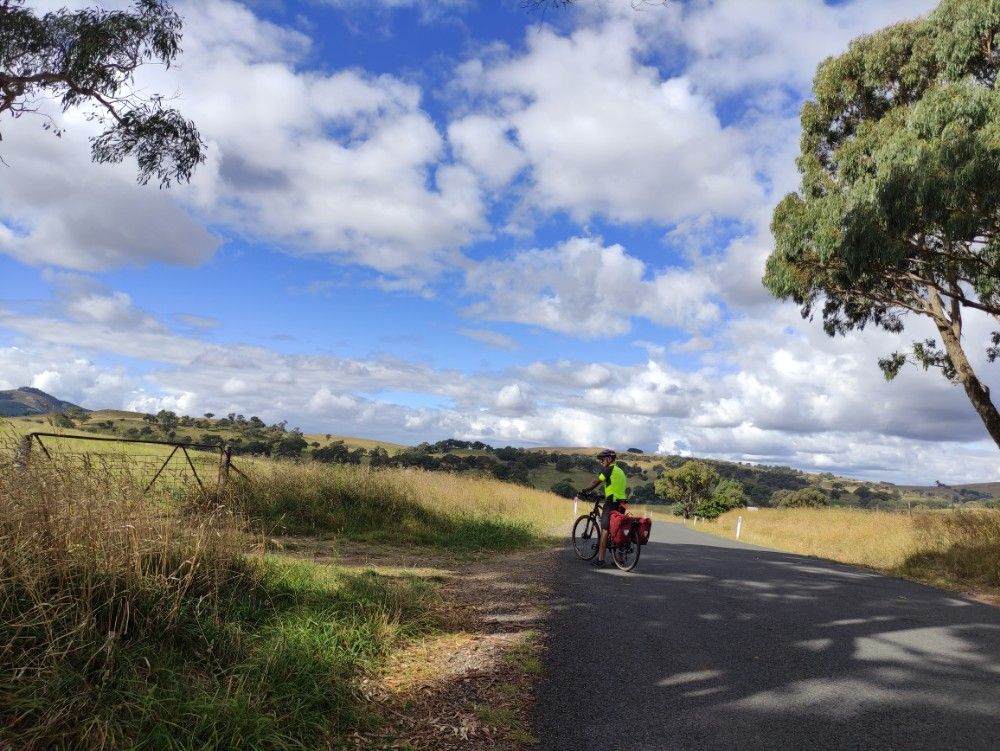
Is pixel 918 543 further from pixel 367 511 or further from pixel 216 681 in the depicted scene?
pixel 216 681

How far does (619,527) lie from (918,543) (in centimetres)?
985

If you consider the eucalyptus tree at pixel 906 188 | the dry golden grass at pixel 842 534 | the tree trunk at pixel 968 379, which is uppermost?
the eucalyptus tree at pixel 906 188

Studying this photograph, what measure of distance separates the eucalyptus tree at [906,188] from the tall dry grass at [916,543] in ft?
8.64

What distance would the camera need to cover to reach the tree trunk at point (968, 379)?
51.7ft

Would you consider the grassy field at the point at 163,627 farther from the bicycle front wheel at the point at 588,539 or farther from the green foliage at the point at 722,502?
the green foliage at the point at 722,502

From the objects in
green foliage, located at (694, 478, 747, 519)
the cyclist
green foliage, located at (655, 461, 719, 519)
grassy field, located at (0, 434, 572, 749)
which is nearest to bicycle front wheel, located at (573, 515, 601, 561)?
the cyclist

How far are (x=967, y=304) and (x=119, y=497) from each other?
1729cm

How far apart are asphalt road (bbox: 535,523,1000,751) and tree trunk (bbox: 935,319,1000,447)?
327 inches

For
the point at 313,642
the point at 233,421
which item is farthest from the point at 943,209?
the point at 233,421

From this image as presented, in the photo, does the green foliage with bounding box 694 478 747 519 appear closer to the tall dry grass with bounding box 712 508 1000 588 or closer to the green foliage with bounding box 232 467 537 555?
the tall dry grass with bounding box 712 508 1000 588

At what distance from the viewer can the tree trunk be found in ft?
51.7

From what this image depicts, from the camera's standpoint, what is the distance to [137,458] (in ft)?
23.7

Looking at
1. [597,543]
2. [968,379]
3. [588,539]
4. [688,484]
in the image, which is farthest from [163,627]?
[688,484]

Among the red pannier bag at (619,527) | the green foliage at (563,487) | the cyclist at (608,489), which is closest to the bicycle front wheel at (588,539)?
the cyclist at (608,489)
